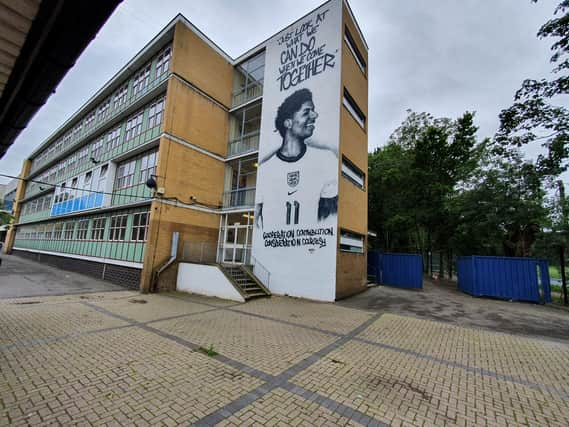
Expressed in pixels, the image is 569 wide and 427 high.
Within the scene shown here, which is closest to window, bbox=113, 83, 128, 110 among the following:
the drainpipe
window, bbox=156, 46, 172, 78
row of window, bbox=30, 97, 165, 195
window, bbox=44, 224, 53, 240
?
row of window, bbox=30, 97, 165, 195

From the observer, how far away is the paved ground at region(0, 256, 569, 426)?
10.2 feet

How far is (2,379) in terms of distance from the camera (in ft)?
11.9

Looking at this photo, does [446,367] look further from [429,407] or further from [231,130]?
[231,130]

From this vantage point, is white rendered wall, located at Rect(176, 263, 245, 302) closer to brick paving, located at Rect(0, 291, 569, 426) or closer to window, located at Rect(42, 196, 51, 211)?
brick paving, located at Rect(0, 291, 569, 426)

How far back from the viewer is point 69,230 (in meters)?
20.2

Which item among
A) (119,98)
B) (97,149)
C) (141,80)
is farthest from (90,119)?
(141,80)

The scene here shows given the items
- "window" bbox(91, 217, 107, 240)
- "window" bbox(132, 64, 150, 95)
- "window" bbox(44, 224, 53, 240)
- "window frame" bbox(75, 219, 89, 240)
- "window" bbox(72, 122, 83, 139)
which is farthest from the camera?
"window" bbox(44, 224, 53, 240)

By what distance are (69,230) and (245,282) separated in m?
17.6

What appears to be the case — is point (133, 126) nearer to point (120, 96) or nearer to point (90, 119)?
point (120, 96)

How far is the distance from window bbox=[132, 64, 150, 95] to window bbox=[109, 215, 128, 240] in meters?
8.31

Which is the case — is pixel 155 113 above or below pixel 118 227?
above

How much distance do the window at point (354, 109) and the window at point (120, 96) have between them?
15.1 m

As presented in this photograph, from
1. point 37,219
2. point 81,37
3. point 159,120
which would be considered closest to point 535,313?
point 81,37

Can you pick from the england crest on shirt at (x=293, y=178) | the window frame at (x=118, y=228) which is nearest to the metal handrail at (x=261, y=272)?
the england crest on shirt at (x=293, y=178)
